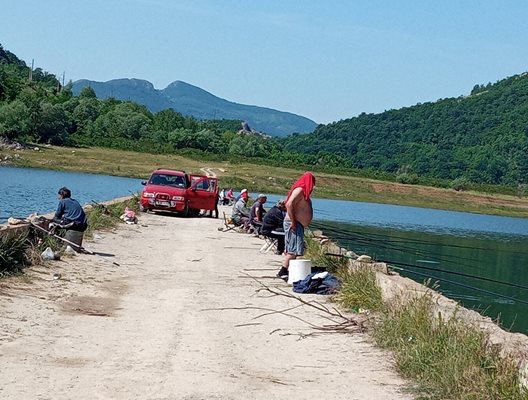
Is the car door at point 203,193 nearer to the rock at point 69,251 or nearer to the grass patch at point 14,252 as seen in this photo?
the rock at point 69,251

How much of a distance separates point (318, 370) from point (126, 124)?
114720mm

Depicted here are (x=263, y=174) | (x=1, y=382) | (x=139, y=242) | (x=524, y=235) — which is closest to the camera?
(x=1, y=382)

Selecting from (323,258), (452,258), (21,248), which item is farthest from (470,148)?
(21,248)

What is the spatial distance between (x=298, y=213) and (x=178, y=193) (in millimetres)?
17800

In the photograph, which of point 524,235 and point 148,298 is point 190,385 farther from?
point 524,235

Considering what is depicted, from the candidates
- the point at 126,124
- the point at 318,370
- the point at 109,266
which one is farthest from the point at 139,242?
the point at 126,124

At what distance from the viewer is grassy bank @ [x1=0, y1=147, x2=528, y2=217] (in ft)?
271

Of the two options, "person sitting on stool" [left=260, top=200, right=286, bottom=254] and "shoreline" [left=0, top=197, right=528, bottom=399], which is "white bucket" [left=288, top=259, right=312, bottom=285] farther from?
"person sitting on stool" [left=260, top=200, right=286, bottom=254]

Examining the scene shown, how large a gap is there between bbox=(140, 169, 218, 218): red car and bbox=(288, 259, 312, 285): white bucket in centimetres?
1786

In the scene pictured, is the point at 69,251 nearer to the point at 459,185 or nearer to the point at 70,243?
the point at 70,243

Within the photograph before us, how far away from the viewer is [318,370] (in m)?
9.22

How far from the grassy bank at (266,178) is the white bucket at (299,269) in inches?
2363

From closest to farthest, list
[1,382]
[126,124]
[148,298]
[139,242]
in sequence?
[1,382], [148,298], [139,242], [126,124]

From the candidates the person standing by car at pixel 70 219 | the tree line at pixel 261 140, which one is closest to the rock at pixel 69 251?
the person standing by car at pixel 70 219
